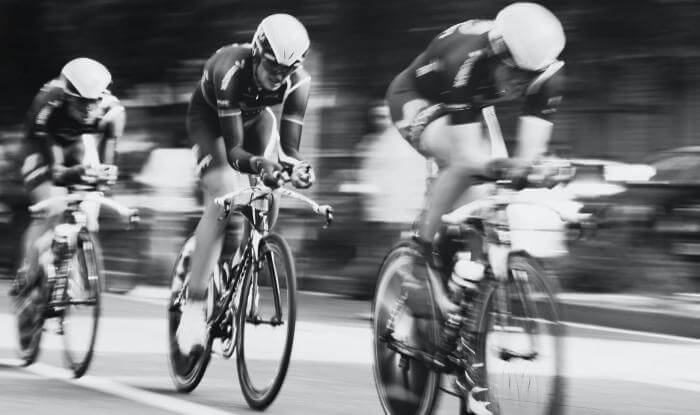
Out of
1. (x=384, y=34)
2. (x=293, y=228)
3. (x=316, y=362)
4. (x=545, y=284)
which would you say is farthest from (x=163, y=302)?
(x=545, y=284)

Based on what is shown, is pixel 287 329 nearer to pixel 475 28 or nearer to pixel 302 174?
pixel 302 174

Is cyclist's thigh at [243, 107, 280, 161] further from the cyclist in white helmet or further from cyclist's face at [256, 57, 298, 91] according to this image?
the cyclist in white helmet

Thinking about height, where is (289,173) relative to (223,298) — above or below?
above

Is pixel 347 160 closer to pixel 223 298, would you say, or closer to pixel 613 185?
pixel 613 185

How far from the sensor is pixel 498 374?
561cm

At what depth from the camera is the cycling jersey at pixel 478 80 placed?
5.96 meters

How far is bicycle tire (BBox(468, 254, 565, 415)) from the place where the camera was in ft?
17.3

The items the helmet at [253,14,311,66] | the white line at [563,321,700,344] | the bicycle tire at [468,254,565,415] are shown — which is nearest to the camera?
the bicycle tire at [468,254,565,415]

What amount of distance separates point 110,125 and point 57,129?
32cm

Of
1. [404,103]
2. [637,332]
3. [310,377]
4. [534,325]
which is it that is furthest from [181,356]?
[637,332]

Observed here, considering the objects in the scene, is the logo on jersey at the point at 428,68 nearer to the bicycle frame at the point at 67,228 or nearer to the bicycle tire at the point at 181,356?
the bicycle tire at the point at 181,356

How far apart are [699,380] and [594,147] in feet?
14.6

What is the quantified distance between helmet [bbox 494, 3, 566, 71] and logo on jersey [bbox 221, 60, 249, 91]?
71.8 inches

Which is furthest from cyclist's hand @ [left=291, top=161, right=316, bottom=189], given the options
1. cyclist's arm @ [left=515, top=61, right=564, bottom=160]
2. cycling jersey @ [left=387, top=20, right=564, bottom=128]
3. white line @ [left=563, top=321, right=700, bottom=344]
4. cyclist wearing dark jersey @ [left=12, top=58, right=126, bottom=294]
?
white line @ [left=563, top=321, right=700, bottom=344]
